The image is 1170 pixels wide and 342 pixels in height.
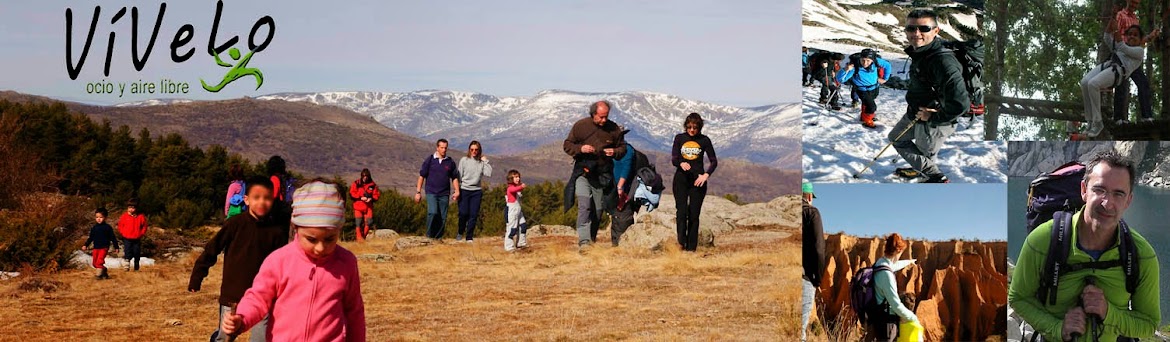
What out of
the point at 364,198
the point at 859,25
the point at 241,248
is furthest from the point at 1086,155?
the point at 364,198

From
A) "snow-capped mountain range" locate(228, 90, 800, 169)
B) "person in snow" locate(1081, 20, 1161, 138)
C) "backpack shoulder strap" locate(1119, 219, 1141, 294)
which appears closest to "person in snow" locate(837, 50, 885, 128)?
"person in snow" locate(1081, 20, 1161, 138)

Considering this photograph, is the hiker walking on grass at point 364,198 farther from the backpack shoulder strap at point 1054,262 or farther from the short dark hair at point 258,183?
the backpack shoulder strap at point 1054,262

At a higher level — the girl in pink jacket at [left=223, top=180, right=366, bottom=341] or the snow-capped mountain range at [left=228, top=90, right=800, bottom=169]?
the snow-capped mountain range at [left=228, top=90, right=800, bottom=169]

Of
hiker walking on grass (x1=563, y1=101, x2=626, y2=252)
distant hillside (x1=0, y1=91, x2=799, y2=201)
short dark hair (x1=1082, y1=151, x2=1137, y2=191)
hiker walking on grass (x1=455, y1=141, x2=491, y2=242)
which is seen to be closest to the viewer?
short dark hair (x1=1082, y1=151, x2=1137, y2=191)

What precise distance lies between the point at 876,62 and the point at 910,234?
1357mm

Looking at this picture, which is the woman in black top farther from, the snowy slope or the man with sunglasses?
the man with sunglasses

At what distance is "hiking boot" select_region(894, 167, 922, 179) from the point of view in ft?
36.6

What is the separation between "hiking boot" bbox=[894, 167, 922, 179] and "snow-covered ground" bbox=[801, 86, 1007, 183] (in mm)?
35

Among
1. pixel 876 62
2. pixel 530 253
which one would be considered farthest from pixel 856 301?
pixel 530 253

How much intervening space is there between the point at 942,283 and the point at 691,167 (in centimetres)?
323

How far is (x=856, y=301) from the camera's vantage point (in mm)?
11062

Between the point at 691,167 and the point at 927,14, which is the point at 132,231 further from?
the point at 927,14

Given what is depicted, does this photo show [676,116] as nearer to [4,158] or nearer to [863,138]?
[4,158]

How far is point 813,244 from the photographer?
1130 cm
